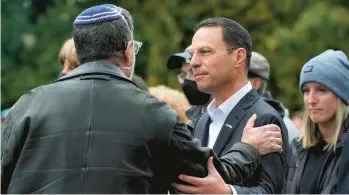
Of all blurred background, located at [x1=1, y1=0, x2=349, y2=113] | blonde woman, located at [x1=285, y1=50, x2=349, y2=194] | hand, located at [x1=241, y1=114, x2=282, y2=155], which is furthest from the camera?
blurred background, located at [x1=1, y1=0, x2=349, y2=113]

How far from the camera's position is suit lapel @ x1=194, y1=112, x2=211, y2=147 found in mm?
5811

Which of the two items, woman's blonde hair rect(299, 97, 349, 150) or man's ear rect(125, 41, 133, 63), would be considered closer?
man's ear rect(125, 41, 133, 63)

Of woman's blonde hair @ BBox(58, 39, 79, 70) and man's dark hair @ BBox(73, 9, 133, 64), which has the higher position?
man's dark hair @ BBox(73, 9, 133, 64)

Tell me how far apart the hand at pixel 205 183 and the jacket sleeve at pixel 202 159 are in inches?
0.8

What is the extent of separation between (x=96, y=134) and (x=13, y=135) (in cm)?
38

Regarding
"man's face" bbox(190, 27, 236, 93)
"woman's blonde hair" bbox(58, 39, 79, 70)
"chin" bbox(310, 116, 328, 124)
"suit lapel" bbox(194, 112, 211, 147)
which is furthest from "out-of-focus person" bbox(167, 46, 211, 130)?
"man's face" bbox(190, 27, 236, 93)

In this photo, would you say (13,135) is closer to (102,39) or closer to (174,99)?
(102,39)

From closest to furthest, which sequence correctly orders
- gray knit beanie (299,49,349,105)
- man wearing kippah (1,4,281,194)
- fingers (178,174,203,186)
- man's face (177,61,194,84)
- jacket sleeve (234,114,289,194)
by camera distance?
man wearing kippah (1,4,281,194) < fingers (178,174,203,186) < jacket sleeve (234,114,289,194) < gray knit beanie (299,49,349,105) < man's face (177,61,194,84)

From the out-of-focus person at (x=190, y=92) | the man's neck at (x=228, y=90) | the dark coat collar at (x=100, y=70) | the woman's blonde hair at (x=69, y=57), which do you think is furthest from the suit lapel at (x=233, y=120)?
the woman's blonde hair at (x=69, y=57)

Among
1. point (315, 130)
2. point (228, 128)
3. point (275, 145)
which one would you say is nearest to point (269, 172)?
point (275, 145)

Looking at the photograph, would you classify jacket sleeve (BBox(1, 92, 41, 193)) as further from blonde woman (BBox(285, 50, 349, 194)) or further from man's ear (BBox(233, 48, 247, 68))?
blonde woman (BBox(285, 50, 349, 194))

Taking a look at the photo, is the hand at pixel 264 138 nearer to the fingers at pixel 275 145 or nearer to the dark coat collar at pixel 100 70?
the fingers at pixel 275 145

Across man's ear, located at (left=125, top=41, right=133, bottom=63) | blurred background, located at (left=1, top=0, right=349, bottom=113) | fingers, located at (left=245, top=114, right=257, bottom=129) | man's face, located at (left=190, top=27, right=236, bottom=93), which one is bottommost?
blurred background, located at (left=1, top=0, right=349, bottom=113)

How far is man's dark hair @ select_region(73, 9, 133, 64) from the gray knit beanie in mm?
2424
